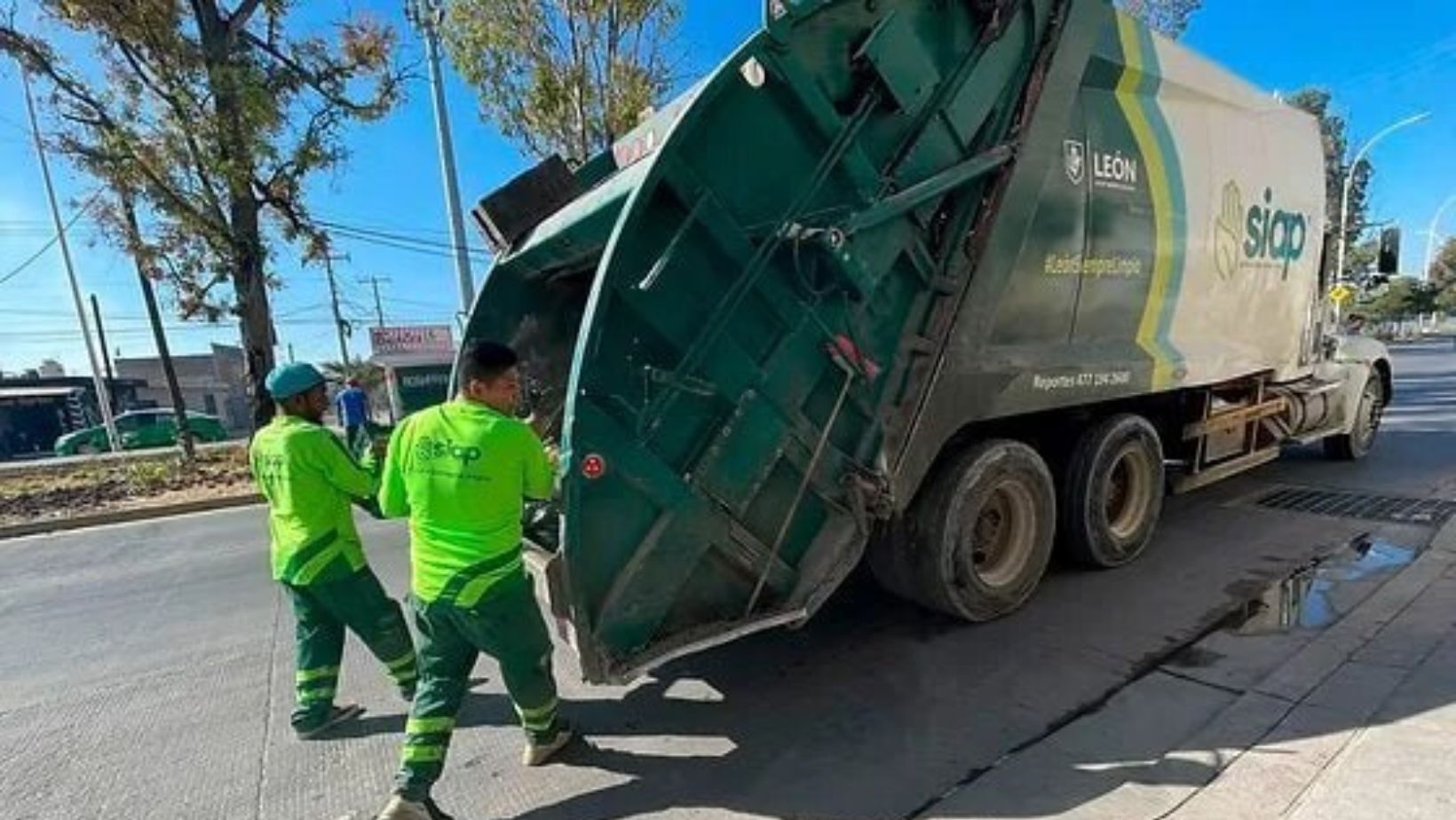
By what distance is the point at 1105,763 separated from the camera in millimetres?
2736

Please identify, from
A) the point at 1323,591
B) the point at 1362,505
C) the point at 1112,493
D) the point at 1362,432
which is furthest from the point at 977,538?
the point at 1362,432

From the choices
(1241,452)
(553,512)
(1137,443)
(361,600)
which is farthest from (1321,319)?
(361,600)

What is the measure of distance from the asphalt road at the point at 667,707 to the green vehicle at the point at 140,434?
22.5 m

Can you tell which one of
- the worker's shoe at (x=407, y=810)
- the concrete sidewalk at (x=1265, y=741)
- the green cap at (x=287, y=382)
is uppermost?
the green cap at (x=287, y=382)

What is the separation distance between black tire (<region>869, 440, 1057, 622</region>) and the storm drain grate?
10.4 ft

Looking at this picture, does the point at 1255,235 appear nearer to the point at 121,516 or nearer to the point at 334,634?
the point at 334,634

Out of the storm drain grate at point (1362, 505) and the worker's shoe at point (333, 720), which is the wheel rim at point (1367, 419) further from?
the worker's shoe at point (333, 720)

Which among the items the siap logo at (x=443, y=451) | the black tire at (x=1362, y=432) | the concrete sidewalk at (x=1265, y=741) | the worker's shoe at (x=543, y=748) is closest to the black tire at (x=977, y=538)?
the concrete sidewalk at (x=1265, y=741)

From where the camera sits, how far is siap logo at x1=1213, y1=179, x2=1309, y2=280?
5.12 m

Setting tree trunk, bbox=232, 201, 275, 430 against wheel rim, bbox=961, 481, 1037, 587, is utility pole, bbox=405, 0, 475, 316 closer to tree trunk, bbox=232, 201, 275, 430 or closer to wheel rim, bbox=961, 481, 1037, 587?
tree trunk, bbox=232, 201, 275, 430

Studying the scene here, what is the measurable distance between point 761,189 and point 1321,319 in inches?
250

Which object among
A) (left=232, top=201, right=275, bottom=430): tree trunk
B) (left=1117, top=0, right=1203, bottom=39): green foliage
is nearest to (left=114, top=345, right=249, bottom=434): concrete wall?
(left=232, top=201, right=275, bottom=430): tree trunk

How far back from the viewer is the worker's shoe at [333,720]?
10.9 feet

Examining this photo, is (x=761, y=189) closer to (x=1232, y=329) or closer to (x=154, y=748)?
(x=154, y=748)
